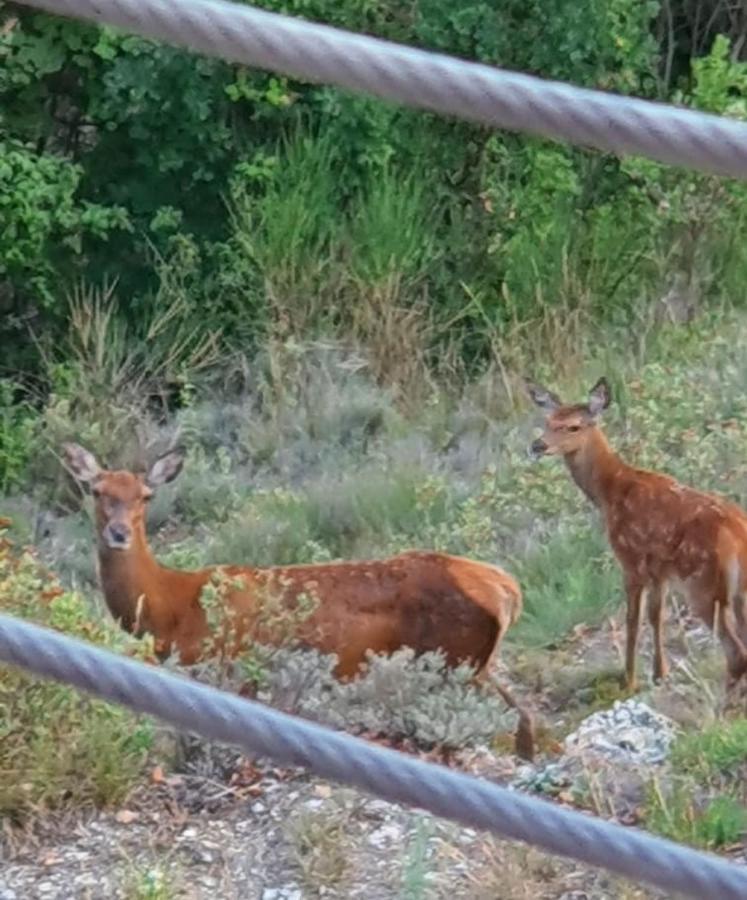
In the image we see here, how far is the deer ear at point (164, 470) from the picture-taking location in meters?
6.93

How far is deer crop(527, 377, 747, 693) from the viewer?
6.21 m

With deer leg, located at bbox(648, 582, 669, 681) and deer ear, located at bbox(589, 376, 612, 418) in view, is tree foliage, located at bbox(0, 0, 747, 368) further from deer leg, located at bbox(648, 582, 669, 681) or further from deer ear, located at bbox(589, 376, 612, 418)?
deer leg, located at bbox(648, 582, 669, 681)

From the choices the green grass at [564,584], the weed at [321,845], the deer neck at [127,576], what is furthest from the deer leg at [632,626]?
the weed at [321,845]

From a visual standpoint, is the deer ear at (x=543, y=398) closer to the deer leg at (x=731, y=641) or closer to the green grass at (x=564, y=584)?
the green grass at (x=564, y=584)

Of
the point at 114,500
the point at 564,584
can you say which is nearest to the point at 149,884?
the point at 114,500

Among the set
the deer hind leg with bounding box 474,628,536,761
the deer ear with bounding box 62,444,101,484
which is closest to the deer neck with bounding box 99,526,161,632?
the deer ear with bounding box 62,444,101,484

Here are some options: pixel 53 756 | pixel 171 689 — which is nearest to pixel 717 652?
pixel 53 756

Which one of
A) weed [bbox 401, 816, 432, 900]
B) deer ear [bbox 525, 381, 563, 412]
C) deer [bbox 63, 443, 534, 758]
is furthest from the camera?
deer ear [bbox 525, 381, 563, 412]

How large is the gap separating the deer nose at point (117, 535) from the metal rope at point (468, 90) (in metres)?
5.12

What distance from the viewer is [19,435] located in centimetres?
959

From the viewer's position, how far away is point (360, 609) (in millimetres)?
6258

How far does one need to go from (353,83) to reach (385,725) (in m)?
4.31

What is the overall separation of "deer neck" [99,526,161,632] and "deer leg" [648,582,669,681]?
1.47 meters

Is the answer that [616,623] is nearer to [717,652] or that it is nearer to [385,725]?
[717,652]
